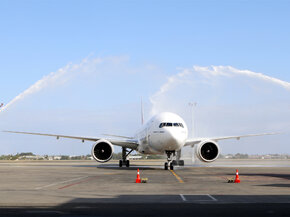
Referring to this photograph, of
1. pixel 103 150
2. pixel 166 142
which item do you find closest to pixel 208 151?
pixel 166 142

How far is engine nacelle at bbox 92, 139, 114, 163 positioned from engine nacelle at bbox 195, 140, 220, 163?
276 inches

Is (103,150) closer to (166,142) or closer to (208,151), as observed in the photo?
(166,142)

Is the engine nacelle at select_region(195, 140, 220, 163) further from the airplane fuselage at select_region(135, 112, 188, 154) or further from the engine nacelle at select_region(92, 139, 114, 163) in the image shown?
the engine nacelle at select_region(92, 139, 114, 163)

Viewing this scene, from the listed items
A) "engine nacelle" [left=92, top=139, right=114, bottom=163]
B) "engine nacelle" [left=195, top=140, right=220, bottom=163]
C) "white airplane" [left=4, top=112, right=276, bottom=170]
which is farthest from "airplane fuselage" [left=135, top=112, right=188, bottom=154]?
"engine nacelle" [left=92, top=139, right=114, bottom=163]

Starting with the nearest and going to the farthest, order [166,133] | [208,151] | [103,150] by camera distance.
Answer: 1. [166,133]
2. [208,151]
3. [103,150]

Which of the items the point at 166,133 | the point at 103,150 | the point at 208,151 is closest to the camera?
the point at 166,133

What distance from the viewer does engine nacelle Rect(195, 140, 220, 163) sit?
1388 inches

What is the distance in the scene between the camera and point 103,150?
36.9m

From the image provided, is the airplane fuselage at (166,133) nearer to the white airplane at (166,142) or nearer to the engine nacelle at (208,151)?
the white airplane at (166,142)

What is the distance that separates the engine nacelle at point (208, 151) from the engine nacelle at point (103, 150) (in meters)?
7.01

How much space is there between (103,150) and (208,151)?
27.8ft

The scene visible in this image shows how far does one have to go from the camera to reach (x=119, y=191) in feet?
52.8

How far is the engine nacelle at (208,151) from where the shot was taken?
116 ft

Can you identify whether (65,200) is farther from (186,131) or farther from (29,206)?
(186,131)
